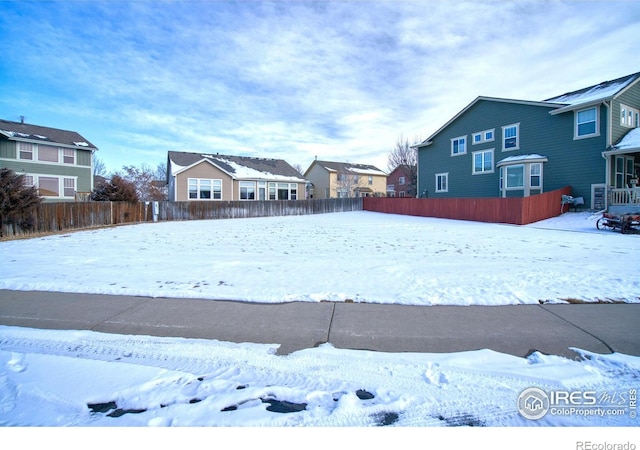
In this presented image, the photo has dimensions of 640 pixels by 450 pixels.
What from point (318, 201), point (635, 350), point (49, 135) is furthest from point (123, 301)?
point (49, 135)

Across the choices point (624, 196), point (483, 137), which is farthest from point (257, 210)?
point (624, 196)

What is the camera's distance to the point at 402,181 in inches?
1945

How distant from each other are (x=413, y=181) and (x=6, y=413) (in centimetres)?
4564

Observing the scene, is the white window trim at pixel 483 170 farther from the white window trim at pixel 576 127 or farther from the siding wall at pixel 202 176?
the siding wall at pixel 202 176

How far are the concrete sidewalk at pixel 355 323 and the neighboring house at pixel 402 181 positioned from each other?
1630 inches

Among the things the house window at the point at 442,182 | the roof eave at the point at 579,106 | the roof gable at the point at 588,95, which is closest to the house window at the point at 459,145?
the house window at the point at 442,182

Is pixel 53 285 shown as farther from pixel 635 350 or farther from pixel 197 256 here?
pixel 635 350

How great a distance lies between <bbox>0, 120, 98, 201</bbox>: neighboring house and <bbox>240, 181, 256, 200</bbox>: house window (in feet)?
41.2

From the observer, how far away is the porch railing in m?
14.6

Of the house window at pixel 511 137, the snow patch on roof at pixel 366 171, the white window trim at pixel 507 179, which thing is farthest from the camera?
the snow patch on roof at pixel 366 171

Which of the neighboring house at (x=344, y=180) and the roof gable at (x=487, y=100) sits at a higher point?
the roof gable at (x=487, y=100)

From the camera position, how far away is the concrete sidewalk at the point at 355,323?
3.15m

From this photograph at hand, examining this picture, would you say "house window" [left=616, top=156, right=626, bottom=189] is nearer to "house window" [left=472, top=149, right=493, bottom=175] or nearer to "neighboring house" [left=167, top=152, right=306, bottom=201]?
"house window" [left=472, top=149, right=493, bottom=175]

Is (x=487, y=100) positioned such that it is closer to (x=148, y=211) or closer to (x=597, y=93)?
(x=597, y=93)
